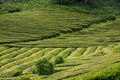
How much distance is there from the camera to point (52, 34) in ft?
472

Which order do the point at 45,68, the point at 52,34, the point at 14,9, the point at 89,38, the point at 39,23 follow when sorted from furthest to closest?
the point at 14,9
the point at 39,23
the point at 52,34
the point at 89,38
the point at 45,68

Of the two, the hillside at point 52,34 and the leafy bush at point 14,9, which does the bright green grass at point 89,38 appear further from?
the leafy bush at point 14,9

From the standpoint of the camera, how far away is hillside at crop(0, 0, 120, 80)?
283 ft

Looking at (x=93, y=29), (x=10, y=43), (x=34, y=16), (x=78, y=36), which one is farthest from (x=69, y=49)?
(x=34, y=16)

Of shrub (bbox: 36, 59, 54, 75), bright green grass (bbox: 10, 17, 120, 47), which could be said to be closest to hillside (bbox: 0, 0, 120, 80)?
bright green grass (bbox: 10, 17, 120, 47)

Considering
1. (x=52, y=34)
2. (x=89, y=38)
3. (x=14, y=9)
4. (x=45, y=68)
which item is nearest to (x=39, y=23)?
(x=52, y=34)

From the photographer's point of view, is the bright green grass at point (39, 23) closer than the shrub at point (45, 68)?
No

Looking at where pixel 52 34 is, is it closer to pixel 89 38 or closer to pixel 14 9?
pixel 89 38

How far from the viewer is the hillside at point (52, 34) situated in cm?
8611

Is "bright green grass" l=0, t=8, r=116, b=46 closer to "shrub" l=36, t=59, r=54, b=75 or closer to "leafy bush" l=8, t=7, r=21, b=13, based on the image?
"leafy bush" l=8, t=7, r=21, b=13

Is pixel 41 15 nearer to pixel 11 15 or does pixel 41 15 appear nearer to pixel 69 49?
pixel 11 15

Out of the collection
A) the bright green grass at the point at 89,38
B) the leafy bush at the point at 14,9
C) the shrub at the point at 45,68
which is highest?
the shrub at the point at 45,68

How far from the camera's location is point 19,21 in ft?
530

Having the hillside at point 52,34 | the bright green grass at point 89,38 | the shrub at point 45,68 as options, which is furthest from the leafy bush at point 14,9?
the shrub at point 45,68
